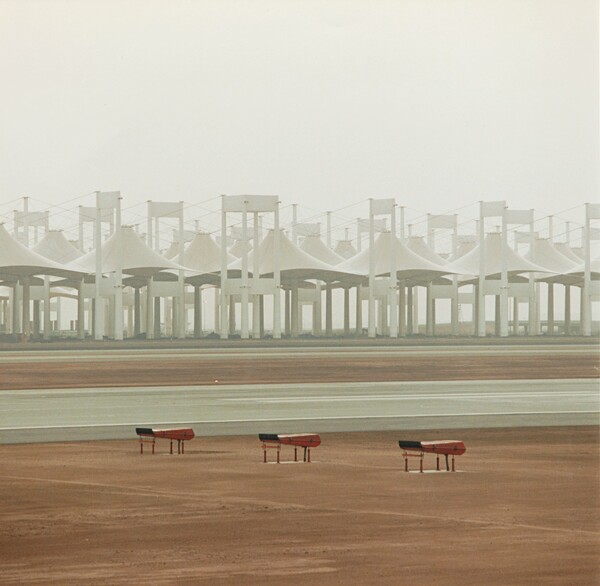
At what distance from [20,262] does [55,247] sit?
17351mm

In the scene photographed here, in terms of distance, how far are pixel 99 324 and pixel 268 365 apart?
1871 centimetres

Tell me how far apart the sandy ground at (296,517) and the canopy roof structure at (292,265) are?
245 feet

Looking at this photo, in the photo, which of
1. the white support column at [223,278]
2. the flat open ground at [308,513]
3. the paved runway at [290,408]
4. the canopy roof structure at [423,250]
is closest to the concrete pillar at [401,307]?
the canopy roof structure at [423,250]

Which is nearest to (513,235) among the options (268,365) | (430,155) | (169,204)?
(169,204)

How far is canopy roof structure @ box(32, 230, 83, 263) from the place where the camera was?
93.4 meters

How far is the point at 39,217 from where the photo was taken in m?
91.3

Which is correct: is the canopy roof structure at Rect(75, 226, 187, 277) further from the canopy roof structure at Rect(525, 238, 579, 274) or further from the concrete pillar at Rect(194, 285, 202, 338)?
the canopy roof structure at Rect(525, 238, 579, 274)

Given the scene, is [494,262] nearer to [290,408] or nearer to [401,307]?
[401,307]

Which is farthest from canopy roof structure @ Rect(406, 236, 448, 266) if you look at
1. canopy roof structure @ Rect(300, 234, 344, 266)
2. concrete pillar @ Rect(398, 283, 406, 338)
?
canopy roof structure @ Rect(300, 234, 344, 266)

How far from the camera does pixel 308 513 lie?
13.4 m

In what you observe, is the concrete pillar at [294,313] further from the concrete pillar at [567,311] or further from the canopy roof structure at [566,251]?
the canopy roof structure at [566,251]

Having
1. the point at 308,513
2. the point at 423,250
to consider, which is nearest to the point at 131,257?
the point at 423,250

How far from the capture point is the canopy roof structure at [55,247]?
93.4 m

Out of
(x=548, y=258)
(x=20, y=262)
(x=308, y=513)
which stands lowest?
(x=308, y=513)
